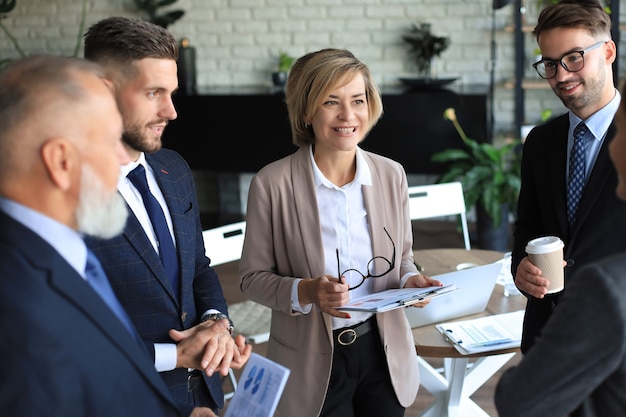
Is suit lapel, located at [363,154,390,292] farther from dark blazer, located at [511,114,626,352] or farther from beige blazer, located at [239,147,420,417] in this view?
dark blazer, located at [511,114,626,352]

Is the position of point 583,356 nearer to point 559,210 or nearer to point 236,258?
point 559,210

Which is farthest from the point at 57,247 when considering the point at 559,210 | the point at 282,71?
the point at 282,71

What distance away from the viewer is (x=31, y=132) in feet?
3.22

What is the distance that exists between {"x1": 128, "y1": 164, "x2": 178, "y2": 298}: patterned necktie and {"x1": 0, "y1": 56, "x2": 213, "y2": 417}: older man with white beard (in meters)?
0.53

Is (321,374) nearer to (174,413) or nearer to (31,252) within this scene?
(174,413)

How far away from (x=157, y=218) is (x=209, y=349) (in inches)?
12.7

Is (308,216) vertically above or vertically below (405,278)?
above

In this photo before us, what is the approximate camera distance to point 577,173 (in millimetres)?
1873

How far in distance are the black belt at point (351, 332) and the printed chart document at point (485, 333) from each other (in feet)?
1.06

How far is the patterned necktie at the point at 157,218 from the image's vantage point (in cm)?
161

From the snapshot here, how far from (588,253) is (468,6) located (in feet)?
13.4

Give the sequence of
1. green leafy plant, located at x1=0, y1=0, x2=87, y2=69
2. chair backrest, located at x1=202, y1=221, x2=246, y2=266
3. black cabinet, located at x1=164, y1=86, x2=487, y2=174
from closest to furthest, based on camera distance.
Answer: chair backrest, located at x1=202, y1=221, x2=246, y2=266 → black cabinet, located at x1=164, y1=86, x2=487, y2=174 → green leafy plant, located at x1=0, y1=0, x2=87, y2=69

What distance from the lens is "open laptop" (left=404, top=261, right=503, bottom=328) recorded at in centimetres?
210

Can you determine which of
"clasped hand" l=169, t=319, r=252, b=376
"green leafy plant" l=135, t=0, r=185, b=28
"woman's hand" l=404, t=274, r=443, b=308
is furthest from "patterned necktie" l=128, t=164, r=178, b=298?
"green leafy plant" l=135, t=0, r=185, b=28
